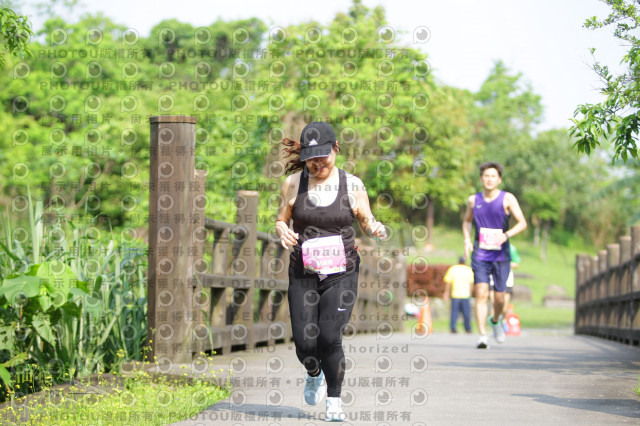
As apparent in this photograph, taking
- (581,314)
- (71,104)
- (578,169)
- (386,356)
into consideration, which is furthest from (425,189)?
(578,169)

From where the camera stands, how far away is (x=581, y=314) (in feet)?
63.1

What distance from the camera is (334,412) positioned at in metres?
5.01

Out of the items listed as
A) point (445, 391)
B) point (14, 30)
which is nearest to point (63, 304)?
point (14, 30)

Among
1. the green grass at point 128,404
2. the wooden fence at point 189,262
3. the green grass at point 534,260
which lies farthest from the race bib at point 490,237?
the green grass at point 534,260

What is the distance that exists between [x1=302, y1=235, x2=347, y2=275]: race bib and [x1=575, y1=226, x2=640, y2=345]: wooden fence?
6.73m

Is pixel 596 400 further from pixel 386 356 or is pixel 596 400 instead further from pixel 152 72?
pixel 152 72

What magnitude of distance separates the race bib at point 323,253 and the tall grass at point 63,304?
197 cm

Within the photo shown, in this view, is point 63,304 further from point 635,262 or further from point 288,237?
point 635,262

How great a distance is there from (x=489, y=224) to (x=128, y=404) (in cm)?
566

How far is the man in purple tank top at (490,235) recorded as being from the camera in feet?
33.1

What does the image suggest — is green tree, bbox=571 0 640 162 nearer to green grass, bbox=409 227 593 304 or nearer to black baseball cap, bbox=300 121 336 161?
black baseball cap, bbox=300 121 336 161

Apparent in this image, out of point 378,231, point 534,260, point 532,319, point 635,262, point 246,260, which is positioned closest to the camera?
point 378,231

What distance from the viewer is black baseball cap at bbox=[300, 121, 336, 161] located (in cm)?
505

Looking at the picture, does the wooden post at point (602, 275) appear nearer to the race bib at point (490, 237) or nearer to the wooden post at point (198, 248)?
the race bib at point (490, 237)
